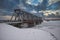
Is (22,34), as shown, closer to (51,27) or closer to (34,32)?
(34,32)

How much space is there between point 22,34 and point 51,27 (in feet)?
1.26

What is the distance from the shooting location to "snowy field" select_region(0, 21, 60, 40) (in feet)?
4.81

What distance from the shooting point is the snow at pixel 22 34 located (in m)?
1.46

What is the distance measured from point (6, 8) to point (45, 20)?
0.52 m

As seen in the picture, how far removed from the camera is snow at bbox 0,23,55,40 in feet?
4.81

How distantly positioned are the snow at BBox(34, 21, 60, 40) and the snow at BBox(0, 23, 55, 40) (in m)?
0.05

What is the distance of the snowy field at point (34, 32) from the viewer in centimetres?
147

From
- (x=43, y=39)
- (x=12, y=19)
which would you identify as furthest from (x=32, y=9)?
(x=43, y=39)

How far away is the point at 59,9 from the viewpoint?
60.1 inches

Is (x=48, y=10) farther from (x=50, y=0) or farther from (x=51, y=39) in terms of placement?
(x=51, y=39)

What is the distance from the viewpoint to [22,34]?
147 centimetres

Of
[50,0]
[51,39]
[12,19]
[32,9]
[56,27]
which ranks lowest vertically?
[51,39]

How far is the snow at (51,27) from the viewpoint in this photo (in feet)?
4.94

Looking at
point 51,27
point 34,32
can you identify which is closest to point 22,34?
point 34,32
